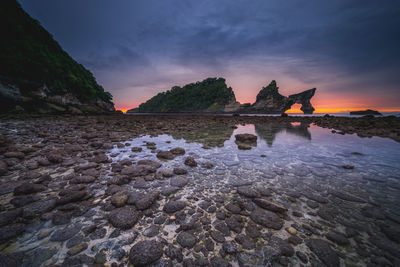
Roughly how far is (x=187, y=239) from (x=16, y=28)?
47854 mm

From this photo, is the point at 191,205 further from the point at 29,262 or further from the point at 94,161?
the point at 94,161

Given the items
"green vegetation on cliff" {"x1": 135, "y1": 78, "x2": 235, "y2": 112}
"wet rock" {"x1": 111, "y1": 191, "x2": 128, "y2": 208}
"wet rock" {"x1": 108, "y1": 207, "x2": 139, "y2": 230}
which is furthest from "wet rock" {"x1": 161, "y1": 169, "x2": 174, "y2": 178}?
"green vegetation on cliff" {"x1": 135, "y1": 78, "x2": 235, "y2": 112}

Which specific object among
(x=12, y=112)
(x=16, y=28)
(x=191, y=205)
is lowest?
(x=191, y=205)

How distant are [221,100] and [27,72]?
94.5 meters

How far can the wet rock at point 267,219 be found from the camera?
2.22 metres

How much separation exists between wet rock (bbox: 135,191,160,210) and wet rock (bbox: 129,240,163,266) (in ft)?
2.71

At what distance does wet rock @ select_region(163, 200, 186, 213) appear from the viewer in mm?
2565

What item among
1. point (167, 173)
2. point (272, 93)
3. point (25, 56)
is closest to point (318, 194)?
point (167, 173)

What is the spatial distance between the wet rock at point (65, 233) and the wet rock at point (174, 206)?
4.26 feet

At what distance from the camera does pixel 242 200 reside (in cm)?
291

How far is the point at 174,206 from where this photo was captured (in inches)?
104

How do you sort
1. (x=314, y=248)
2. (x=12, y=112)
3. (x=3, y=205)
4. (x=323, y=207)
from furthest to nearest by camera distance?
(x=12, y=112) → (x=323, y=207) → (x=3, y=205) → (x=314, y=248)

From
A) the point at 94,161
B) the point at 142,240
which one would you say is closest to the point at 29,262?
the point at 142,240

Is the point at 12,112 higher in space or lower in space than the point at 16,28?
lower
